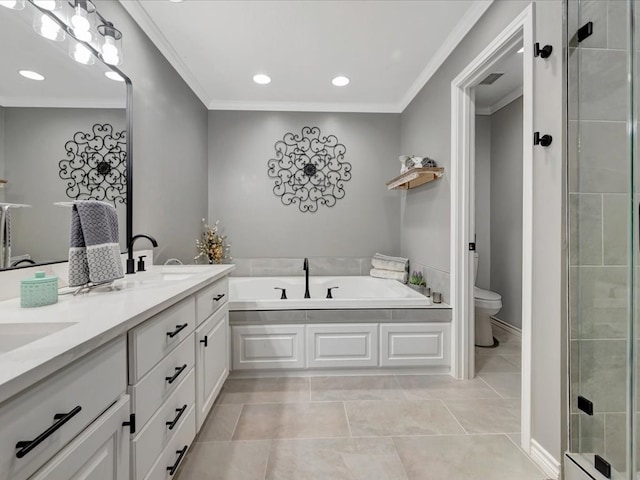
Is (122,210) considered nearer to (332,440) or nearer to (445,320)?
(332,440)

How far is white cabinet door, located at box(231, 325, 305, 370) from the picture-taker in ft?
7.70

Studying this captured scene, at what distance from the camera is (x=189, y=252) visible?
292 cm

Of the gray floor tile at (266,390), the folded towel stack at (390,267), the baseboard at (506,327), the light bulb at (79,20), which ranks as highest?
the light bulb at (79,20)

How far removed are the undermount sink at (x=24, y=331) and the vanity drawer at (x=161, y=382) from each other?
282mm

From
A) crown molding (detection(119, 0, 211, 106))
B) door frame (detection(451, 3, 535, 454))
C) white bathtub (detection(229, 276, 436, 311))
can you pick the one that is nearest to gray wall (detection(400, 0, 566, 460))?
door frame (detection(451, 3, 535, 454))

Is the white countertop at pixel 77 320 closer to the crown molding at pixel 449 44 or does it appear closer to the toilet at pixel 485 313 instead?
the crown molding at pixel 449 44

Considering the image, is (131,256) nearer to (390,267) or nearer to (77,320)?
(77,320)

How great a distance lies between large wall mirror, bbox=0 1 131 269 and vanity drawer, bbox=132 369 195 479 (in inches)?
31.0

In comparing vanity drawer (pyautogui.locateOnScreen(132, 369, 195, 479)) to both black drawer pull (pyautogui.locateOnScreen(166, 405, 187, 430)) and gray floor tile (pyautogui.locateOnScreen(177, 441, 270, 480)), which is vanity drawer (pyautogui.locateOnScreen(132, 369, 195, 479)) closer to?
black drawer pull (pyautogui.locateOnScreen(166, 405, 187, 430))

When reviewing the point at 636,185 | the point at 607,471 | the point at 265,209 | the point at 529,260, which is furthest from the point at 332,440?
the point at 265,209

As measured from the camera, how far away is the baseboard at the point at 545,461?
1373 millimetres

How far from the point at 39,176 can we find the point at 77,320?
767 mm

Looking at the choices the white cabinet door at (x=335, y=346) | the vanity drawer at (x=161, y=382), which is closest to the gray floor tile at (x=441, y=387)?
the white cabinet door at (x=335, y=346)

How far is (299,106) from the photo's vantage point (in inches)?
136
